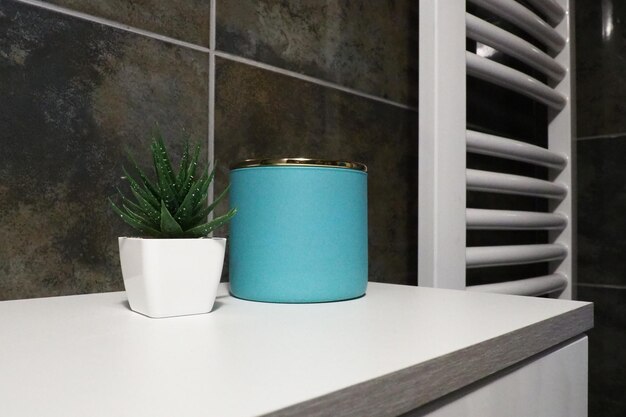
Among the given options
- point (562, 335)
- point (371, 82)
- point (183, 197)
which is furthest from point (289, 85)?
point (562, 335)

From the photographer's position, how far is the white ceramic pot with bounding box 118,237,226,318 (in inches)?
14.6

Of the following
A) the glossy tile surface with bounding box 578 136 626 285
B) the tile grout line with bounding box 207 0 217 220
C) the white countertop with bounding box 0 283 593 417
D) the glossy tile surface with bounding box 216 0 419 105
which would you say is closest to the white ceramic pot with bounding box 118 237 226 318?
the white countertop with bounding box 0 283 593 417

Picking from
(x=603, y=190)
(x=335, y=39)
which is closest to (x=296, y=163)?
(x=335, y=39)

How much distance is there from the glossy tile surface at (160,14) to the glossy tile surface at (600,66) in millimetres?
860

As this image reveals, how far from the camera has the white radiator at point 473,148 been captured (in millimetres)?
672

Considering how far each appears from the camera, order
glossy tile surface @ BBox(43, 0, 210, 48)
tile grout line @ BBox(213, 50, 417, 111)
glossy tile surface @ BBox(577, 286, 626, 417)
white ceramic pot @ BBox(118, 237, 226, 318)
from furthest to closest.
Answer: glossy tile surface @ BBox(577, 286, 626, 417) < tile grout line @ BBox(213, 50, 417, 111) < glossy tile surface @ BBox(43, 0, 210, 48) < white ceramic pot @ BBox(118, 237, 226, 318)

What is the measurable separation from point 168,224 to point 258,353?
16 centimetres

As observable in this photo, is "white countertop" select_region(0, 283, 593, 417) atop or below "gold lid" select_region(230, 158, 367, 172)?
below

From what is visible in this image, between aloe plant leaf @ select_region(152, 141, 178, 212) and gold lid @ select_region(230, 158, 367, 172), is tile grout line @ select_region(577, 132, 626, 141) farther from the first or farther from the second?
aloe plant leaf @ select_region(152, 141, 178, 212)

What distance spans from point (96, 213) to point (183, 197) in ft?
0.41

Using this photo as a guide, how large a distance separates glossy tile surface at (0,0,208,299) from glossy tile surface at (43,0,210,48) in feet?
0.05

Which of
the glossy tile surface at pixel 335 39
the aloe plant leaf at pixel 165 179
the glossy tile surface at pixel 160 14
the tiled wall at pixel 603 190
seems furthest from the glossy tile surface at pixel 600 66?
the aloe plant leaf at pixel 165 179

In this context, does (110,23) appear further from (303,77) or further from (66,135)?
(303,77)

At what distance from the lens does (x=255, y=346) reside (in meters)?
0.29
